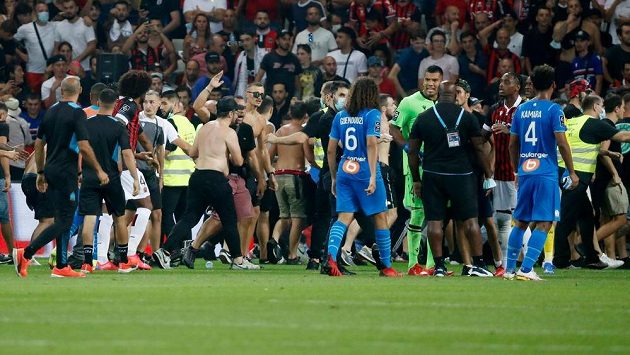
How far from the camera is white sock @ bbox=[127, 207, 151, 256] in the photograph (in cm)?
1886

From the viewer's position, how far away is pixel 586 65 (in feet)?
81.1

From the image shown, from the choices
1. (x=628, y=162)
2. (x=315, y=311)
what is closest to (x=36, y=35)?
(x=628, y=162)

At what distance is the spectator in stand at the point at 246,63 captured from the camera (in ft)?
91.1

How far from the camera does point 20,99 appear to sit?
2852cm

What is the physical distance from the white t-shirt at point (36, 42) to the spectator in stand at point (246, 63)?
4016 millimetres

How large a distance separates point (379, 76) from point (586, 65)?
3.82m

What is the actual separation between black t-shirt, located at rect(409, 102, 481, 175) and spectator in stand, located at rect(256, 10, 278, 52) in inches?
453

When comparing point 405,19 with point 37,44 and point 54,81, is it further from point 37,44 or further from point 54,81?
point 37,44

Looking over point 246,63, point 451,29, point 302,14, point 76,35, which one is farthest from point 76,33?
point 451,29

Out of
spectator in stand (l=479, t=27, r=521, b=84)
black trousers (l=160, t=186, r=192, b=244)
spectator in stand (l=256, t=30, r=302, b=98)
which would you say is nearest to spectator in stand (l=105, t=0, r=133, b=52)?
spectator in stand (l=256, t=30, r=302, b=98)

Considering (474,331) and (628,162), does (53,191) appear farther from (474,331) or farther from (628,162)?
(628,162)

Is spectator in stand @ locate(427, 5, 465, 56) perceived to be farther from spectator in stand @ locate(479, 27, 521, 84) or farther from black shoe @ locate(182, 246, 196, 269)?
black shoe @ locate(182, 246, 196, 269)

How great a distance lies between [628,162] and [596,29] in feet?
15.6

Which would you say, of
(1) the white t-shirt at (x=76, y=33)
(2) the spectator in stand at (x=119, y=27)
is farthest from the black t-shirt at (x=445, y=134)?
(1) the white t-shirt at (x=76, y=33)
